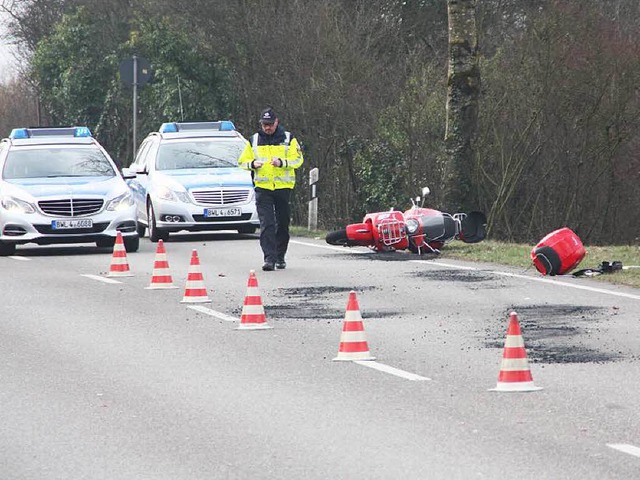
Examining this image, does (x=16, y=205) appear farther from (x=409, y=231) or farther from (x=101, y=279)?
(x=409, y=231)

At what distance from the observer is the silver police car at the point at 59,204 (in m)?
22.5

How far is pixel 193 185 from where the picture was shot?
84.5 feet

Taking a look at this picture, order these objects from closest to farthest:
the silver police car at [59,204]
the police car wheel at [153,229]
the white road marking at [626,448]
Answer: the white road marking at [626,448] < the silver police car at [59,204] < the police car wheel at [153,229]

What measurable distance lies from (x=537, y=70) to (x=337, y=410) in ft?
69.9

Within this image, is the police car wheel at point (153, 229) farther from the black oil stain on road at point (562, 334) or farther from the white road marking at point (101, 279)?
the black oil stain on road at point (562, 334)

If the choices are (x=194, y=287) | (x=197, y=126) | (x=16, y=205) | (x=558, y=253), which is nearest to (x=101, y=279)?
(x=194, y=287)

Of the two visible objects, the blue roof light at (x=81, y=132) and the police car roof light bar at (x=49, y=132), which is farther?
the blue roof light at (x=81, y=132)

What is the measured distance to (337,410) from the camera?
941 centimetres

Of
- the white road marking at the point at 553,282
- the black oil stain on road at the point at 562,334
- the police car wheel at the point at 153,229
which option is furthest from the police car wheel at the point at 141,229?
the black oil stain on road at the point at 562,334

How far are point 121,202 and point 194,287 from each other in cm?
758

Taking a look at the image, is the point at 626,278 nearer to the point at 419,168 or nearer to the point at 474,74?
the point at 474,74

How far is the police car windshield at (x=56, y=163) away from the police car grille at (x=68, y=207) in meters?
1.26

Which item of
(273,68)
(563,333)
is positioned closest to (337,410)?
(563,333)

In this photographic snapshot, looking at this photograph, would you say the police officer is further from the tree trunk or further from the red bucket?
the tree trunk
